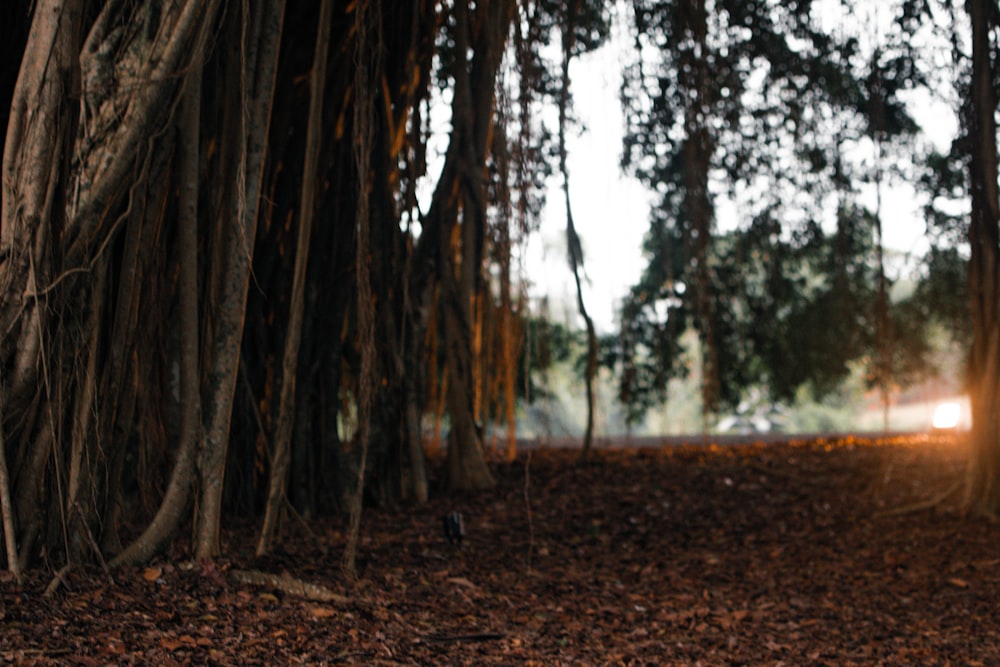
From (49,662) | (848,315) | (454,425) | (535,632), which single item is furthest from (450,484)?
(848,315)

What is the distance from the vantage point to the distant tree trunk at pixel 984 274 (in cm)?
471

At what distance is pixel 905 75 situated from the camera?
642 cm

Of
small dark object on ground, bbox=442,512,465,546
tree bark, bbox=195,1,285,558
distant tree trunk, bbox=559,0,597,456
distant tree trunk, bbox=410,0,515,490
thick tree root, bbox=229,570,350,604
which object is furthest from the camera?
distant tree trunk, bbox=410,0,515,490

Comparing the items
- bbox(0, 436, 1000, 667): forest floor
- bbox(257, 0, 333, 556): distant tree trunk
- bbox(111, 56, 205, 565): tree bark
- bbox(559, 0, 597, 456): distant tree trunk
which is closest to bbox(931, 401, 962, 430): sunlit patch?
bbox(0, 436, 1000, 667): forest floor

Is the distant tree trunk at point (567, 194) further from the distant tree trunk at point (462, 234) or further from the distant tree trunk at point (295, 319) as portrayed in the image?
the distant tree trunk at point (295, 319)

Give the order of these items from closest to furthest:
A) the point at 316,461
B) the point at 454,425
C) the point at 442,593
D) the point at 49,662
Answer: the point at 49,662
the point at 442,593
the point at 316,461
the point at 454,425

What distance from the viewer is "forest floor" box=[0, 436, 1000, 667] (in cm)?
264

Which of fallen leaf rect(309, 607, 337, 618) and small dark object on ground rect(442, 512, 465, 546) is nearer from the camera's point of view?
fallen leaf rect(309, 607, 337, 618)

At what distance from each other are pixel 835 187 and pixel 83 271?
6308mm

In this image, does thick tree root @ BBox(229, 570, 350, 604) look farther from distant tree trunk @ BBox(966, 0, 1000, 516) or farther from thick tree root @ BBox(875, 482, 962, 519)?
distant tree trunk @ BBox(966, 0, 1000, 516)

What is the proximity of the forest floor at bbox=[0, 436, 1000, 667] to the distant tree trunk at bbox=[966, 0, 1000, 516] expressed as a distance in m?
0.27

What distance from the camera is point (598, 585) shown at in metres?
3.92

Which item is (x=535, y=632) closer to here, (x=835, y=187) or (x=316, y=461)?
(x=316, y=461)

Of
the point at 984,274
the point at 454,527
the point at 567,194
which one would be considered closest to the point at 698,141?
the point at 567,194
